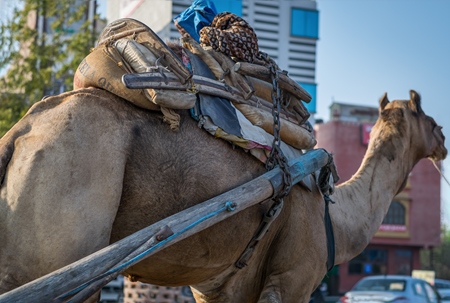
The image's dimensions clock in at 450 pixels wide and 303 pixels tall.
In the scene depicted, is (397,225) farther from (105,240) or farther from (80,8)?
(105,240)

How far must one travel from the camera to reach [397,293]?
49.6 feet

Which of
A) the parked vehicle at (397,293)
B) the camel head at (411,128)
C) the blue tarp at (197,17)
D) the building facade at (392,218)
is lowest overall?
the building facade at (392,218)

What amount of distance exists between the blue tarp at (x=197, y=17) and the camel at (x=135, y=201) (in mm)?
1243

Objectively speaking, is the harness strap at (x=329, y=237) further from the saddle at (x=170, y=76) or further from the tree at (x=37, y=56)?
the tree at (x=37, y=56)

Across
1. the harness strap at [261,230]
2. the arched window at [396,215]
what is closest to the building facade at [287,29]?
the arched window at [396,215]

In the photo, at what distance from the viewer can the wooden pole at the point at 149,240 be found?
98.8 inches

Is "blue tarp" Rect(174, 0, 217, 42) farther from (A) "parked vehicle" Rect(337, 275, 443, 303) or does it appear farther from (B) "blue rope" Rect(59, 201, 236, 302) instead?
(A) "parked vehicle" Rect(337, 275, 443, 303)

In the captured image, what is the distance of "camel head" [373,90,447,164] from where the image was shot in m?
5.77

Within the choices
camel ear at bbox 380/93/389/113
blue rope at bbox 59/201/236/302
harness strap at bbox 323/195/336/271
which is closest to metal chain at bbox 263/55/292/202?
blue rope at bbox 59/201/236/302

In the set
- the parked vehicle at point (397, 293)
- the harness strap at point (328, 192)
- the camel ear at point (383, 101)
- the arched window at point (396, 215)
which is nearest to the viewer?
the harness strap at point (328, 192)

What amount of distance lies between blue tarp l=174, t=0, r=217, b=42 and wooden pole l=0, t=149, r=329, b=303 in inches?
55.8

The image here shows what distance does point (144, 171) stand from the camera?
321 centimetres

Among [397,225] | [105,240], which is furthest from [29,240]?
[397,225]

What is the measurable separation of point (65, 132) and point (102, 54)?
0.62 meters
